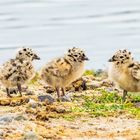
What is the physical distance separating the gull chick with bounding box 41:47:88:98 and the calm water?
581 cm

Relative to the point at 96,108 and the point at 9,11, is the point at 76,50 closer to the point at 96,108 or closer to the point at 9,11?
the point at 96,108

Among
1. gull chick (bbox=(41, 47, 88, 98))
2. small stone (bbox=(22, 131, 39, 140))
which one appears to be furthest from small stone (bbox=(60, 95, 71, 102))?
small stone (bbox=(22, 131, 39, 140))

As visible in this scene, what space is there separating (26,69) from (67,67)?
0.59 m

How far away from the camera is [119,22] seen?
26141 mm

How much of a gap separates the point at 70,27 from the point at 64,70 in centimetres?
1251

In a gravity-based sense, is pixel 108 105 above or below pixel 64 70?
below

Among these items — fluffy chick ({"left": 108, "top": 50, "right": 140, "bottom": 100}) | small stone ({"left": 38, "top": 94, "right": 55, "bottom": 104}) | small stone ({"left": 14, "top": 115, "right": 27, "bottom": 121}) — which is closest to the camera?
small stone ({"left": 14, "top": 115, "right": 27, "bottom": 121})

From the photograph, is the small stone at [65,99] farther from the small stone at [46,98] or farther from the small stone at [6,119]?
the small stone at [6,119]

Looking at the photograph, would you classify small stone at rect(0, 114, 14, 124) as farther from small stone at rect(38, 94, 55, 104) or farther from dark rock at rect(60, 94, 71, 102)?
dark rock at rect(60, 94, 71, 102)

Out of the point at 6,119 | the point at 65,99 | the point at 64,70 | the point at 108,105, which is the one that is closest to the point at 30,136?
the point at 6,119

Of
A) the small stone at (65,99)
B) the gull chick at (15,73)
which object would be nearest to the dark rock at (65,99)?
the small stone at (65,99)

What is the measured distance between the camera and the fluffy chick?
12156 mm

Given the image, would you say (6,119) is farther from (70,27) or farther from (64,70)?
(70,27)

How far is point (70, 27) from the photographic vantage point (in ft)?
82.3
